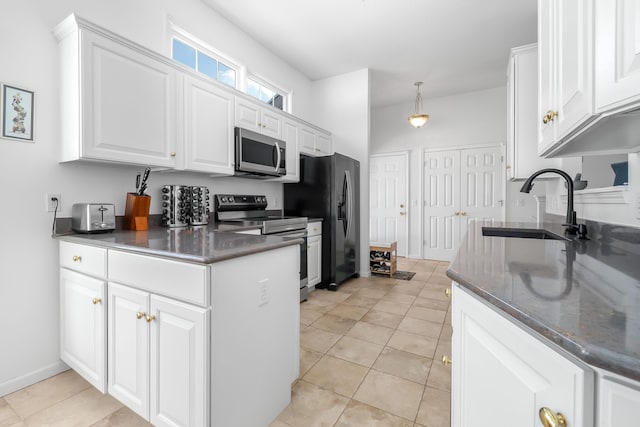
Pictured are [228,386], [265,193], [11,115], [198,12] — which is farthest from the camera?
[265,193]

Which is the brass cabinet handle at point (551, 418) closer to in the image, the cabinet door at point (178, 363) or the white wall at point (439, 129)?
the cabinet door at point (178, 363)

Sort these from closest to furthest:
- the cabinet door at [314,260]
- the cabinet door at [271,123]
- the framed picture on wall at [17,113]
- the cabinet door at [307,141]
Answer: the framed picture on wall at [17,113] < the cabinet door at [271,123] < the cabinet door at [314,260] < the cabinet door at [307,141]

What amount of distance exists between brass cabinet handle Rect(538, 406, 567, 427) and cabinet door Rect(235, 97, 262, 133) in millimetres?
2848

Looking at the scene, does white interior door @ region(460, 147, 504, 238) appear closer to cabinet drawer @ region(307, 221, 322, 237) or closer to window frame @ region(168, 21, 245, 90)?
cabinet drawer @ region(307, 221, 322, 237)

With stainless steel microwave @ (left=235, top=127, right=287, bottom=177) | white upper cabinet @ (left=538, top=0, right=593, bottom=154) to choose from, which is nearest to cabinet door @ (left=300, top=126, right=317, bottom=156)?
stainless steel microwave @ (left=235, top=127, right=287, bottom=177)

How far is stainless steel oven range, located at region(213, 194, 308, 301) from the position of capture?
9.32 ft

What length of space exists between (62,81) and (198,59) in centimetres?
131

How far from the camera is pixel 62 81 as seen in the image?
1.84 m

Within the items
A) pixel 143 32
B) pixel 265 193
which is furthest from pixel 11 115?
pixel 265 193

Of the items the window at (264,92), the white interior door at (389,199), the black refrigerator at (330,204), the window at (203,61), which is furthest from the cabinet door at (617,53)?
the white interior door at (389,199)

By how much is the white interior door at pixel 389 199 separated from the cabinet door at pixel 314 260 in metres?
2.35

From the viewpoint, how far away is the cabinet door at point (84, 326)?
4.90ft

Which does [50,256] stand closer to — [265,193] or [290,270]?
[290,270]

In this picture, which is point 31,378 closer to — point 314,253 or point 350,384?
point 350,384
